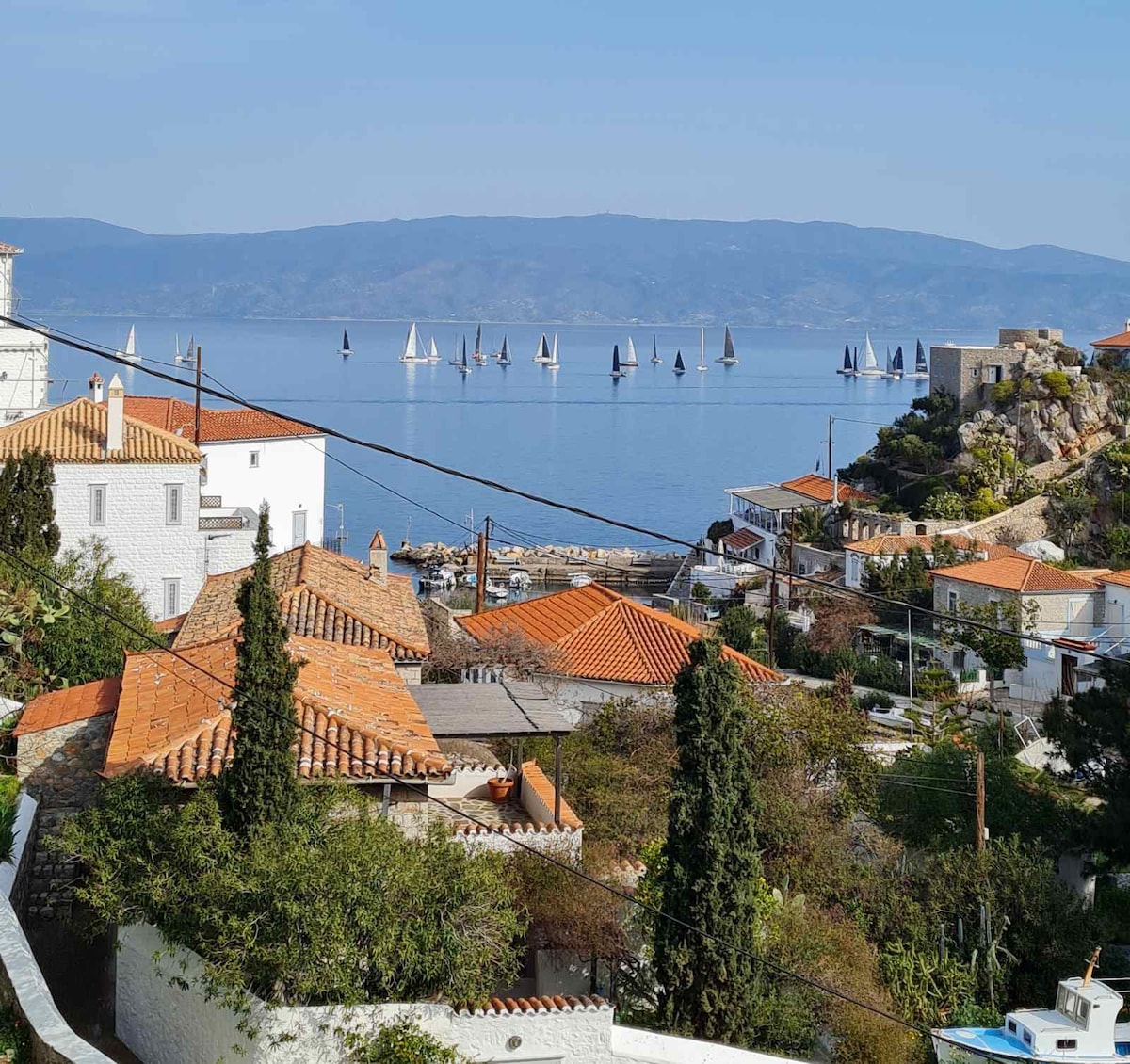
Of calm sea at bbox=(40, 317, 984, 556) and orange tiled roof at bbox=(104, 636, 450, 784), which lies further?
calm sea at bbox=(40, 317, 984, 556)

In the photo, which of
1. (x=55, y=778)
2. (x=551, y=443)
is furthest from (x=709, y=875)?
(x=551, y=443)

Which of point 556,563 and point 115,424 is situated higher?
point 115,424

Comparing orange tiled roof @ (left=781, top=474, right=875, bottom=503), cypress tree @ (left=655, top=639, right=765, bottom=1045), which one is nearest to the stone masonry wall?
cypress tree @ (left=655, top=639, right=765, bottom=1045)

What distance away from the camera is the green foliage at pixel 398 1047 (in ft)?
32.8

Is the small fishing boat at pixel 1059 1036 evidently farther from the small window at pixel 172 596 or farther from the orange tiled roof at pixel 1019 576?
the orange tiled roof at pixel 1019 576

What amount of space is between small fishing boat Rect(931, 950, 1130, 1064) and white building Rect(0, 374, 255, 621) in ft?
59.9

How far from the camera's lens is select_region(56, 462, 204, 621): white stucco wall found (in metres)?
27.5

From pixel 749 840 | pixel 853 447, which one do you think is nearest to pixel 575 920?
pixel 749 840

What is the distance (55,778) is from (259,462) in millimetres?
28971

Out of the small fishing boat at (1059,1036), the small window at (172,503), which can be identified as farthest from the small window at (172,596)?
the small fishing boat at (1059,1036)

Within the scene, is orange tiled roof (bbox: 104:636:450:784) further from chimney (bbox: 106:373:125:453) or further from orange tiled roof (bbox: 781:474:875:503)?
orange tiled roof (bbox: 781:474:875:503)

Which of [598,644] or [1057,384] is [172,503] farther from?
[1057,384]

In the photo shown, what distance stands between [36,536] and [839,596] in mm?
27661

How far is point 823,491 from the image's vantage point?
211 ft
